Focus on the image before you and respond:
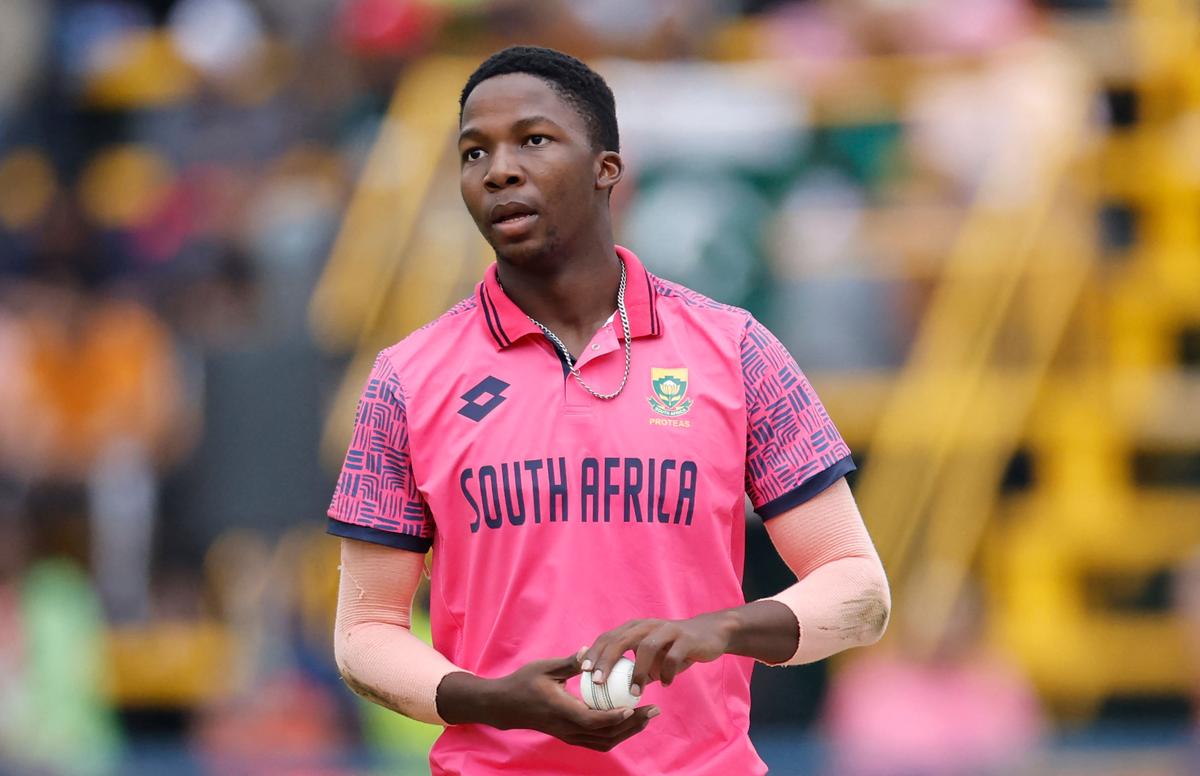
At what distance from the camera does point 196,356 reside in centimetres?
1006

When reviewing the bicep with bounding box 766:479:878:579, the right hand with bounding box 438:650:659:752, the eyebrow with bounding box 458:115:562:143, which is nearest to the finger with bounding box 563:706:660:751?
the right hand with bounding box 438:650:659:752

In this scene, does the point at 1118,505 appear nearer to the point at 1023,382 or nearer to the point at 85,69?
the point at 1023,382

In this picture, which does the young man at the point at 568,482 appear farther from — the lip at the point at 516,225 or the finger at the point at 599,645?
the finger at the point at 599,645

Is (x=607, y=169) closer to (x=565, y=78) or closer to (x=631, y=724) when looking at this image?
(x=565, y=78)

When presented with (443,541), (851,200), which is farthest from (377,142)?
(443,541)

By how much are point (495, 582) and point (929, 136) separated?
6882mm

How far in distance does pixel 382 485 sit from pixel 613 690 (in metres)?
0.60

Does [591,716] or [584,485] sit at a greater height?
[584,485]

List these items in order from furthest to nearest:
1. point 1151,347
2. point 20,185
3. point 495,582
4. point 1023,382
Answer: point 20,185 < point 1151,347 < point 1023,382 < point 495,582

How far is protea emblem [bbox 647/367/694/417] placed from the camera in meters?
3.12

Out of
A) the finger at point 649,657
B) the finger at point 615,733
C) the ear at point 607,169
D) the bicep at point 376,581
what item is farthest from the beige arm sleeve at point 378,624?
the ear at point 607,169

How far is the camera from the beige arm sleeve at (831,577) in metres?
3.08

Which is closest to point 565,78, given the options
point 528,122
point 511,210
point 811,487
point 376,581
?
point 528,122

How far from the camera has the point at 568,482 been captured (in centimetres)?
307
